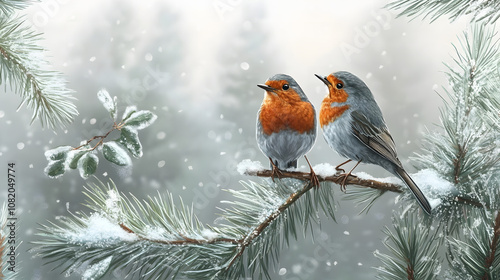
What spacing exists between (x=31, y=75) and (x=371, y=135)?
19.1 inches

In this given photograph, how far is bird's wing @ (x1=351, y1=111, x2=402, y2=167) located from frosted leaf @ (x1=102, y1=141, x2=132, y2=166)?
27cm

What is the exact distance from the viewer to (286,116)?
606 mm

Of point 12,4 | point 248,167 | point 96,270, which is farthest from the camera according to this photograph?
point 12,4

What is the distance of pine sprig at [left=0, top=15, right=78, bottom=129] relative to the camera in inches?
27.8

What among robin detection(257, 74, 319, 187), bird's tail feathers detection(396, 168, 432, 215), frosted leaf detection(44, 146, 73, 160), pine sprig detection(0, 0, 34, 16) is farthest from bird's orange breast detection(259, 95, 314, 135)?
pine sprig detection(0, 0, 34, 16)

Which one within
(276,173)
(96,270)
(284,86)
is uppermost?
(284,86)

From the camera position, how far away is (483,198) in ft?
1.68

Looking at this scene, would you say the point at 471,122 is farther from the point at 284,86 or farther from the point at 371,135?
the point at 284,86

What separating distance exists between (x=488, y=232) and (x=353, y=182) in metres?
0.14

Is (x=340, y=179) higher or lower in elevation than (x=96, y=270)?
higher

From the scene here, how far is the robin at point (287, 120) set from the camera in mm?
600

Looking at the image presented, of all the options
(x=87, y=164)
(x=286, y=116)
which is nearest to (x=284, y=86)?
(x=286, y=116)

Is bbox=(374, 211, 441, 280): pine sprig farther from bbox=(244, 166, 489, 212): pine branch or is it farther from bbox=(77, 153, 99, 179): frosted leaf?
bbox=(77, 153, 99, 179): frosted leaf

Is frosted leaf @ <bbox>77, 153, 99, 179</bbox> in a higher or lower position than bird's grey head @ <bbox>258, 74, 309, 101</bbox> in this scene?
lower
